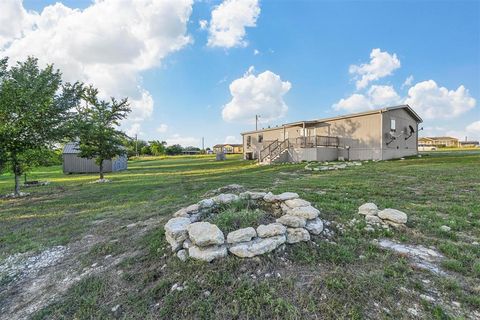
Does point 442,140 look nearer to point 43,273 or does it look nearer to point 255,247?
point 255,247

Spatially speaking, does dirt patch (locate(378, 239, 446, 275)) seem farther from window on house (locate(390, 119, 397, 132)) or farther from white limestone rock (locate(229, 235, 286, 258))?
window on house (locate(390, 119, 397, 132))

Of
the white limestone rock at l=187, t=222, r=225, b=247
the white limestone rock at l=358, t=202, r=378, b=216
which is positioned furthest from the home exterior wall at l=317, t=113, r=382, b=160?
the white limestone rock at l=187, t=222, r=225, b=247

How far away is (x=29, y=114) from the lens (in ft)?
26.4

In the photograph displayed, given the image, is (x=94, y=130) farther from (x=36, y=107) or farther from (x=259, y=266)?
(x=259, y=266)

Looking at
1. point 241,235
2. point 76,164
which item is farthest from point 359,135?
point 76,164

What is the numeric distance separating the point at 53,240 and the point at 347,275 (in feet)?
16.2

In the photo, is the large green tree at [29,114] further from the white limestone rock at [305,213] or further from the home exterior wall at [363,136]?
the home exterior wall at [363,136]

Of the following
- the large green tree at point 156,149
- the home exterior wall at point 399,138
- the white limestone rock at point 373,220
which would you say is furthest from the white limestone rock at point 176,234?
the large green tree at point 156,149

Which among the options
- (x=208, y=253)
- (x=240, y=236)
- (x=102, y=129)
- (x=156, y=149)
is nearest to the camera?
(x=208, y=253)

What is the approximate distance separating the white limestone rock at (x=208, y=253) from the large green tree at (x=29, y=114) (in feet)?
28.4

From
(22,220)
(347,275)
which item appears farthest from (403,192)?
(22,220)

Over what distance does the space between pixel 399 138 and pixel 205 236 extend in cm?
1991

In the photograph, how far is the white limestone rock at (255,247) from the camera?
2699mm

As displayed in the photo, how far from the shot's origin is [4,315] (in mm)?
2422
